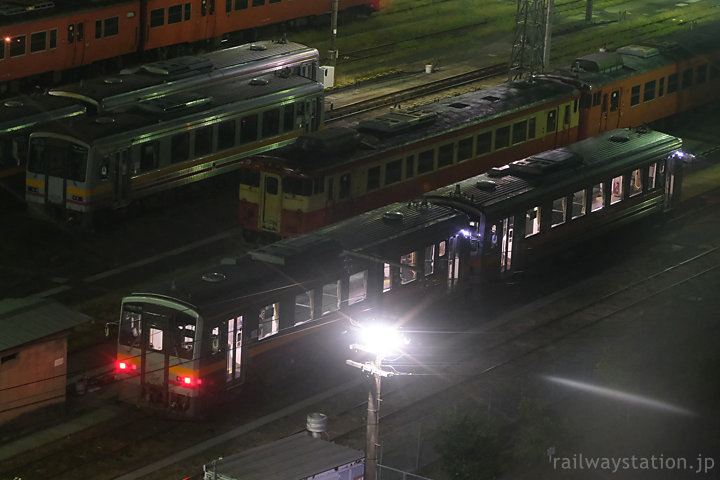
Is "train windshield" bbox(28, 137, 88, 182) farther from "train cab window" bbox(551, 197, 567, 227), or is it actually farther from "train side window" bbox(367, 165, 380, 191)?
"train cab window" bbox(551, 197, 567, 227)

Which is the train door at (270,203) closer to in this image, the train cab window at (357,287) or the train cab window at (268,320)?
the train cab window at (357,287)

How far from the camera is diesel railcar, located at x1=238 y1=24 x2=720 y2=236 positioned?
46.4 meters

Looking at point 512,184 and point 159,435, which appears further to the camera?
point 512,184

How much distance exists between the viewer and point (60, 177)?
4784cm

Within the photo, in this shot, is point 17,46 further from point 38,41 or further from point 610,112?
point 610,112

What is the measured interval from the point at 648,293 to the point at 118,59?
27.3 metres

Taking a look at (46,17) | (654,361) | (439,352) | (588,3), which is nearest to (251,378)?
(439,352)

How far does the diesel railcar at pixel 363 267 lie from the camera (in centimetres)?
3628

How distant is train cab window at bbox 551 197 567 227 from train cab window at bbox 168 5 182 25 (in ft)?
80.2

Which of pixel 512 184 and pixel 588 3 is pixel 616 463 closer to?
pixel 512 184

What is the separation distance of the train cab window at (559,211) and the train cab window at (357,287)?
8885 millimetres

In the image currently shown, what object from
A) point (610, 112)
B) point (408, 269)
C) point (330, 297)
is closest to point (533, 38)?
point (610, 112)

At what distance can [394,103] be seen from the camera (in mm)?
63594

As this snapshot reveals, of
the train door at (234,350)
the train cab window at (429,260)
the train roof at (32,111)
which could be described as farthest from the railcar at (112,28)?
the train door at (234,350)
